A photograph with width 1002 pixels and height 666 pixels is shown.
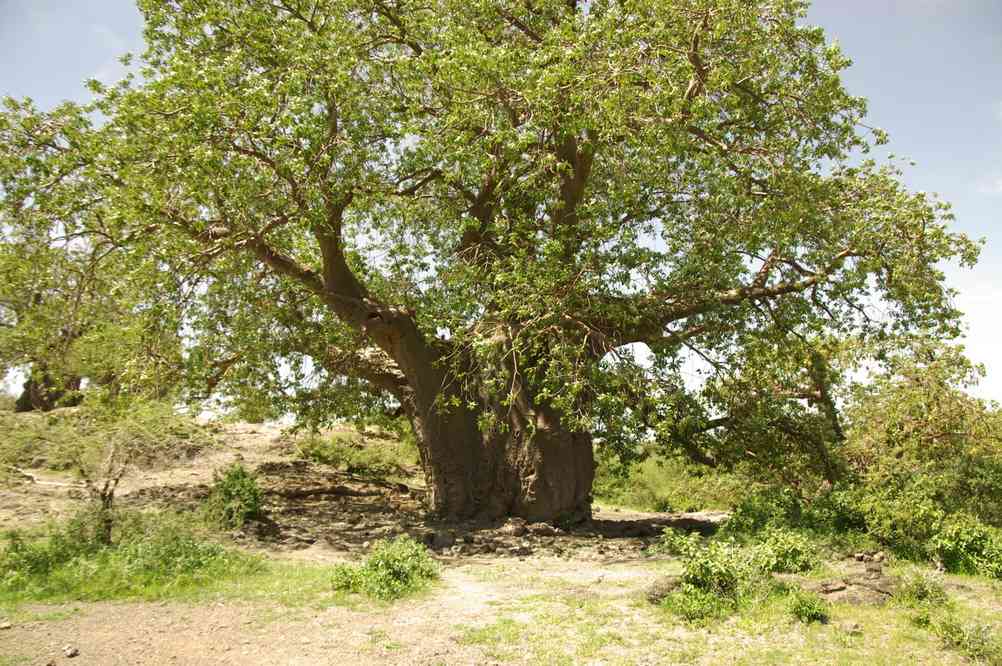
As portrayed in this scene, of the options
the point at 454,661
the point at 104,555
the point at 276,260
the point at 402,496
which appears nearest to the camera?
the point at 454,661

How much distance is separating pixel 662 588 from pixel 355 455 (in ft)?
41.3

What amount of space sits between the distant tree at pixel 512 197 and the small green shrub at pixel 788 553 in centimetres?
214

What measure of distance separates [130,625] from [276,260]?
5.43m

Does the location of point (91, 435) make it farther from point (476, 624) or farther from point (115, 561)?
point (476, 624)

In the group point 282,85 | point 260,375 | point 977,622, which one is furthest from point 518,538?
point 282,85

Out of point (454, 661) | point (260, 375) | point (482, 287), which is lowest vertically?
point (454, 661)

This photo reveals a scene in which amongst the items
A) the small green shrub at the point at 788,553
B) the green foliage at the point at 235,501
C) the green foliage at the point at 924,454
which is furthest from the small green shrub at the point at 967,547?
the green foliage at the point at 235,501

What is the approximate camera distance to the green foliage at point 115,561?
666cm

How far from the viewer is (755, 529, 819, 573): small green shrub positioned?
274 inches

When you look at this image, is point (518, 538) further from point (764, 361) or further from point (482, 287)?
point (764, 361)

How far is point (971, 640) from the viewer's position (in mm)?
4781

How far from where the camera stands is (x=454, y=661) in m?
5.00

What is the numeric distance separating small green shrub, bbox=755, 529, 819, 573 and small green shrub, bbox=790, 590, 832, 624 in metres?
1.13

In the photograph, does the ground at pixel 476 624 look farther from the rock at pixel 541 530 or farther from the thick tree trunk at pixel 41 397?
the thick tree trunk at pixel 41 397
